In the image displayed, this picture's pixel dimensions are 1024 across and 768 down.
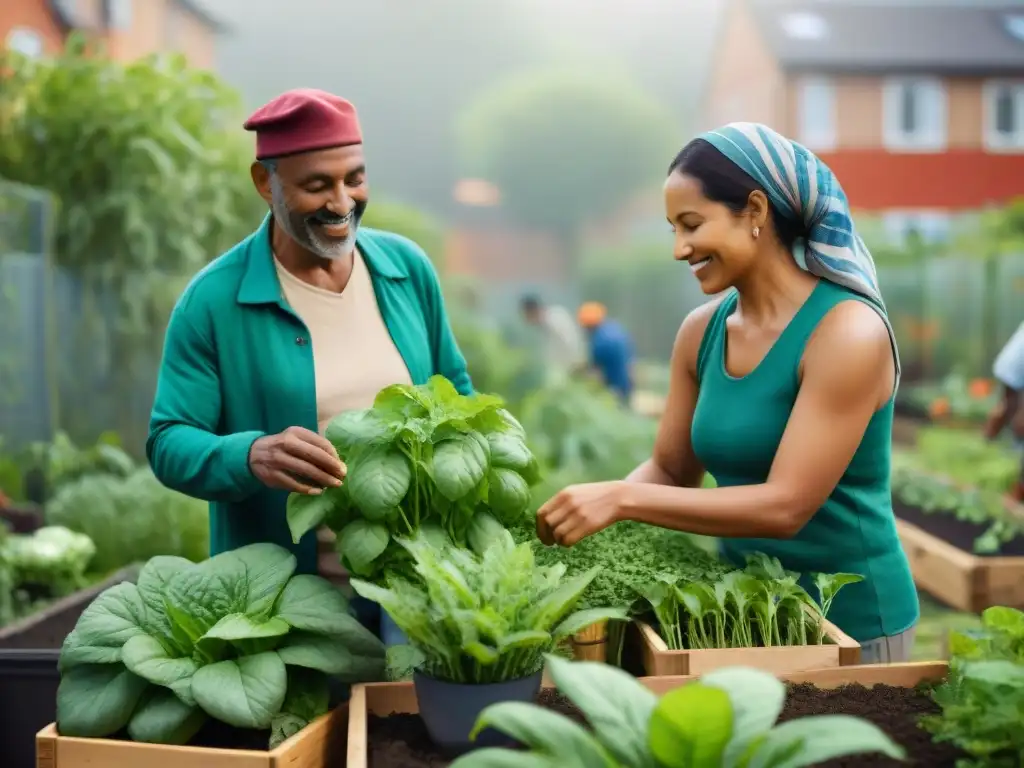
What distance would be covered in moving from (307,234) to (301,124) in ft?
0.66

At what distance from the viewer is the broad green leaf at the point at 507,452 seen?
166 centimetres

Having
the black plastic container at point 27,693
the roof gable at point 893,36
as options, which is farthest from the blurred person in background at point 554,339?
the roof gable at point 893,36

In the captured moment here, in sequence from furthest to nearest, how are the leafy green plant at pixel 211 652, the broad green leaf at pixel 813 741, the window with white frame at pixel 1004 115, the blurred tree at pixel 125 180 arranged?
1. the window with white frame at pixel 1004 115
2. the blurred tree at pixel 125 180
3. the leafy green plant at pixel 211 652
4. the broad green leaf at pixel 813 741

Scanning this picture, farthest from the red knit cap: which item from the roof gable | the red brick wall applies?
the roof gable

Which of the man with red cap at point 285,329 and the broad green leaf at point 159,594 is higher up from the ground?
the man with red cap at point 285,329

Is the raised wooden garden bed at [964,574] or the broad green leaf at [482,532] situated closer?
the broad green leaf at [482,532]

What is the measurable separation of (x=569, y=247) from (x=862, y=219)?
17265 mm

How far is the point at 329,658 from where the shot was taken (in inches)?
62.7

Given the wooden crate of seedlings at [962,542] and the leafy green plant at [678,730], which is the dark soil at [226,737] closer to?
the leafy green plant at [678,730]

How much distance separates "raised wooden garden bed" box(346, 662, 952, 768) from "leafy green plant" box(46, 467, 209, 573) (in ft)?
10.0

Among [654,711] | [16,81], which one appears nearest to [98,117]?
[16,81]

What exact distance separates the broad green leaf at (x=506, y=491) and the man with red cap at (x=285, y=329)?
37 cm

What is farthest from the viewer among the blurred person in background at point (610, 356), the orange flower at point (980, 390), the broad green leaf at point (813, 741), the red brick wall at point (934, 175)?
the red brick wall at point (934, 175)

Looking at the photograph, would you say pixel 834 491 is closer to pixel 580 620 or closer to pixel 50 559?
pixel 580 620
